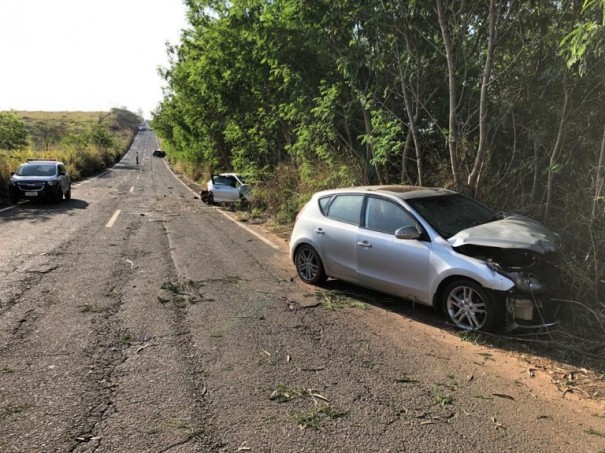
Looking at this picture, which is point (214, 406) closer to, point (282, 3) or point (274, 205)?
point (282, 3)

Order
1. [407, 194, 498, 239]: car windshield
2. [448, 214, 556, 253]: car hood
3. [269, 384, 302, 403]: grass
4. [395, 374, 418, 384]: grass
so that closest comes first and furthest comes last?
[269, 384, 302, 403]: grass < [395, 374, 418, 384]: grass < [448, 214, 556, 253]: car hood < [407, 194, 498, 239]: car windshield

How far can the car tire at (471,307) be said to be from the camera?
16.0ft

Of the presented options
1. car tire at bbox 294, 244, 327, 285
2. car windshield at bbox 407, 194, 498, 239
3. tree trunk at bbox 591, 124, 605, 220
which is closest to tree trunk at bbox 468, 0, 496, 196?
car windshield at bbox 407, 194, 498, 239

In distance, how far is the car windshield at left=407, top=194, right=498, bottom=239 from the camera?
5699 millimetres

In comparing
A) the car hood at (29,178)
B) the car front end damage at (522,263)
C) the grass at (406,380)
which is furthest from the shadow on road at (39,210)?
the grass at (406,380)

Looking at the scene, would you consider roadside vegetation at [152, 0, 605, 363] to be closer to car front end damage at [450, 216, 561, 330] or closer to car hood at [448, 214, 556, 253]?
car front end damage at [450, 216, 561, 330]

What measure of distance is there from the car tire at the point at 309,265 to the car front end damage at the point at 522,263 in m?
2.22

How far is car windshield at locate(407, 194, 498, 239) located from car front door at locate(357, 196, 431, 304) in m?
0.24

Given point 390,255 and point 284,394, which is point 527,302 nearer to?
point 390,255

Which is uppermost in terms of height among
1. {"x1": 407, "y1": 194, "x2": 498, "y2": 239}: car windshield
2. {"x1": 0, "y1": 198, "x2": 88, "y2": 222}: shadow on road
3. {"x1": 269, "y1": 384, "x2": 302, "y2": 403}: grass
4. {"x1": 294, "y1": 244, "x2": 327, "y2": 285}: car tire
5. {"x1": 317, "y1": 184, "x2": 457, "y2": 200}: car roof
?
{"x1": 317, "y1": 184, "x2": 457, "y2": 200}: car roof

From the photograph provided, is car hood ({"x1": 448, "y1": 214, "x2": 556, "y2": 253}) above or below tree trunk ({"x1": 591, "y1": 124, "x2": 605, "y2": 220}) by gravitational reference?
below

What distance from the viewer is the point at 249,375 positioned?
407 centimetres

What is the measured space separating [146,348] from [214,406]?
1372 millimetres

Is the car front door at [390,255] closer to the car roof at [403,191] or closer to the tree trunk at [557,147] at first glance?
the car roof at [403,191]
